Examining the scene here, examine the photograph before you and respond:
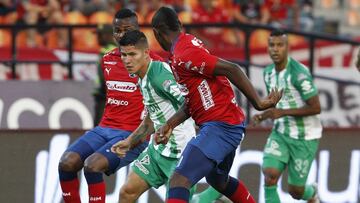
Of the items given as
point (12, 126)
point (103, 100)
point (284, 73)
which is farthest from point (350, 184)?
point (12, 126)

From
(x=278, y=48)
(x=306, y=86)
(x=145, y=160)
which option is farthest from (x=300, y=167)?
(x=145, y=160)

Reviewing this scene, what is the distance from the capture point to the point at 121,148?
1077 cm

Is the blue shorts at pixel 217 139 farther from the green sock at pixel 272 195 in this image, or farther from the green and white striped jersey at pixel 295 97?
the green and white striped jersey at pixel 295 97

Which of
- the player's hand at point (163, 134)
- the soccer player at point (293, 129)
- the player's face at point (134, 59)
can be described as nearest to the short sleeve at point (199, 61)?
the player's hand at point (163, 134)

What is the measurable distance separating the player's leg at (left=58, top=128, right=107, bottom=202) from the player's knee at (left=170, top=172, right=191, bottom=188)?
1555 millimetres

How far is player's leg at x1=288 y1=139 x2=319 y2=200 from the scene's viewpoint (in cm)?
1325

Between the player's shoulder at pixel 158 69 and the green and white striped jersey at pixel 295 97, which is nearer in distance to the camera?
the player's shoulder at pixel 158 69

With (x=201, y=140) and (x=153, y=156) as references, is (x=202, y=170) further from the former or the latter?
(x=153, y=156)

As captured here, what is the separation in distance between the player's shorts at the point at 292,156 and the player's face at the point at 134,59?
9.21 feet

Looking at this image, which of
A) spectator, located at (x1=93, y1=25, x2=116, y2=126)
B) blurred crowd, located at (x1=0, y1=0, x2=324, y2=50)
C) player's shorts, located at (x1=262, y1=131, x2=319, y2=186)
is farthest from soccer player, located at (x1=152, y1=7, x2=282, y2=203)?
blurred crowd, located at (x1=0, y1=0, x2=324, y2=50)

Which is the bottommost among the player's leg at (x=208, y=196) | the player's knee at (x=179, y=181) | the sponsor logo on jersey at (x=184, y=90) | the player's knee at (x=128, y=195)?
the player's leg at (x=208, y=196)

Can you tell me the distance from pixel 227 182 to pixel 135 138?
0.93 meters

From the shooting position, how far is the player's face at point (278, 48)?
1338 centimetres

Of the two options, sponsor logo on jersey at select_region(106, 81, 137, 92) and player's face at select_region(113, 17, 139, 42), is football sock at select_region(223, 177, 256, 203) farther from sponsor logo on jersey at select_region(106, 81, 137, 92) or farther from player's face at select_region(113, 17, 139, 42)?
player's face at select_region(113, 17, 139, 42)
